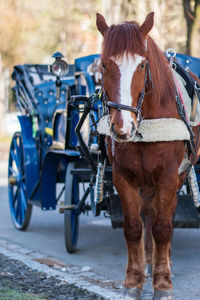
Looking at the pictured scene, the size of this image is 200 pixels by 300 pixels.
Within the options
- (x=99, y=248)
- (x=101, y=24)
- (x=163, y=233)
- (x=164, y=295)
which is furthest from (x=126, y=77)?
(x=99, y=248)

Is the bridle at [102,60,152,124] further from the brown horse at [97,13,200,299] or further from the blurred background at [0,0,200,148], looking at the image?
the blurred background at [0,0,200,148]

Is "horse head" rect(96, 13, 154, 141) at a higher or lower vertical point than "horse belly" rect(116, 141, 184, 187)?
higher

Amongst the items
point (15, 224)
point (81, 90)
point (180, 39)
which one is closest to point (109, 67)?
point (81, 90)

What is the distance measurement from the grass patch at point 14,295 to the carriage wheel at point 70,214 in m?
1.99

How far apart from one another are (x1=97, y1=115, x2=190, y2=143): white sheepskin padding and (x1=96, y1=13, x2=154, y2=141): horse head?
13.5 inches

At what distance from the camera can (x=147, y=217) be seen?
6.48 meters

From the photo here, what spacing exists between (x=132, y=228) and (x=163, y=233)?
0.27 meters

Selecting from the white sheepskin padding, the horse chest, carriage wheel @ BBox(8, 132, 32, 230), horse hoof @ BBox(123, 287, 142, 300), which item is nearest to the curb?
horse hoof @ BBox(123, 287, 142, 300)

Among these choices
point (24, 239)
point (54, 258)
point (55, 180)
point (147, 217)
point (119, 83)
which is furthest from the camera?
point (24, 239)

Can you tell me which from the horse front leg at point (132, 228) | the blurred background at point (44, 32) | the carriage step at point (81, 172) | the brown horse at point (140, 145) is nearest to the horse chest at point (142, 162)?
the brown horse at point (140, 145)

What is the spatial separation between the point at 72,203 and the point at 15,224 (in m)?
1.88

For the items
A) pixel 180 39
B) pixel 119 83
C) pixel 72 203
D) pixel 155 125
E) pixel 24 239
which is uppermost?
pixel 180 39

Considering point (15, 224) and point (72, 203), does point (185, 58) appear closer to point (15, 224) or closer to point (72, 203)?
point (72, 203)

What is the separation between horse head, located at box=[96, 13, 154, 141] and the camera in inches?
172
